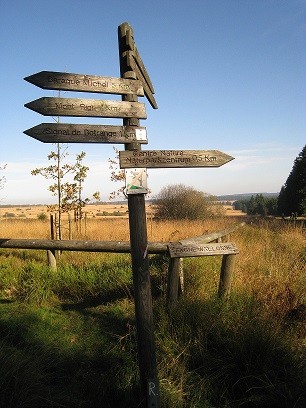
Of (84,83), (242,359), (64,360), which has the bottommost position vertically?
(64,360)

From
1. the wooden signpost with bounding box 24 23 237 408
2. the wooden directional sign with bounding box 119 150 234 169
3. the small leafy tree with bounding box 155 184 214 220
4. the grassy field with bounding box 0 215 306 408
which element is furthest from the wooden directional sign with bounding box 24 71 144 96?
the small leafy tree with bounding box 155 184 214 220

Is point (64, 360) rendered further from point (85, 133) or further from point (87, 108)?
point (87, 108)

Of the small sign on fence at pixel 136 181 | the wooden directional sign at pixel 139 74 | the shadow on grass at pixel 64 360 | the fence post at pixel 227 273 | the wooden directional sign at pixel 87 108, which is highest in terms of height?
the wooden directional sign at pixel 139 74

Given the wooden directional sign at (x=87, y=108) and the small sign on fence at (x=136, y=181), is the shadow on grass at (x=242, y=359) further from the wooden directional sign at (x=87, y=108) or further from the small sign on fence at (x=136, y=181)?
the wooden directional sign at (x=87, y=108)

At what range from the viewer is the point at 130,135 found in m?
2.85

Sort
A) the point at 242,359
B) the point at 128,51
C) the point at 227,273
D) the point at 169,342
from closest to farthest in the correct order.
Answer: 1. the point at 128,51
2. the point at 242,359
3. the point at 169,342
4. the point at 227,273

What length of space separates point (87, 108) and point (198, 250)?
2414 mm

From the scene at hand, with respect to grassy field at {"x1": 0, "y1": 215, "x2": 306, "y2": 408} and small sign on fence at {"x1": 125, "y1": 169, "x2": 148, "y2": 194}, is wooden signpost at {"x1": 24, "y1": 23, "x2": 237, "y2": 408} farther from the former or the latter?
grassy field at {"x1": 0, "y1": 215, "x2": 306, "y2": 408}

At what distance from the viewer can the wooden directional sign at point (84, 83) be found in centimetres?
268

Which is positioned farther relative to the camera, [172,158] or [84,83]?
[172,158]

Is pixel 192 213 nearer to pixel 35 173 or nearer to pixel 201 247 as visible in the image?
pixel 35 173

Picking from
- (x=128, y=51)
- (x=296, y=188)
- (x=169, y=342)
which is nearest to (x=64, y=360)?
(x=169, y=342)

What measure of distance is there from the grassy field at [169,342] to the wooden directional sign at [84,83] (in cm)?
246

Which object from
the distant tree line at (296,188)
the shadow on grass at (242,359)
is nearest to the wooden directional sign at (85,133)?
the shadow on grass at (242,359)
